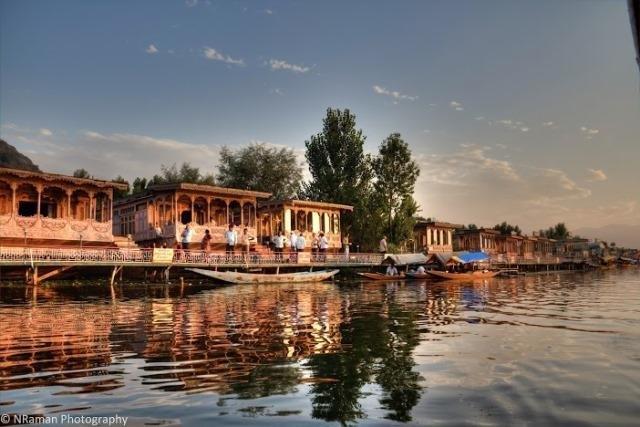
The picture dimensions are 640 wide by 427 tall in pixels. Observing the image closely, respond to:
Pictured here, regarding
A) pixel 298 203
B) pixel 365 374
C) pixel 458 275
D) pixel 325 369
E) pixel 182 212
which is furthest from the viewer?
pixel 298 203

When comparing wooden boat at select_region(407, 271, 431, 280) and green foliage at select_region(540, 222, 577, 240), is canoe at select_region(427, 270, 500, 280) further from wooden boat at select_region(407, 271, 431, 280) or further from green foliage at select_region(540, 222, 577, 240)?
green foliage at select_region(540, 222, 577, 240)

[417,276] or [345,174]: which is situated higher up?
[345,174]

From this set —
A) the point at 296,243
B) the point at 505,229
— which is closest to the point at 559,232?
the point at 505,229

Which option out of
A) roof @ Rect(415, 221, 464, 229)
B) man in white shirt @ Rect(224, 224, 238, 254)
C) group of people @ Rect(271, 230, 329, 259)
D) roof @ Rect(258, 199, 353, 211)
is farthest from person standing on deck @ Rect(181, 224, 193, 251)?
roof @ Rect(415, 221, 464, 229)

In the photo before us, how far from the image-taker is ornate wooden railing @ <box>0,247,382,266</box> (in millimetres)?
23152

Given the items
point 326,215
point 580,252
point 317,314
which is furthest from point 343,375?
point 580,252

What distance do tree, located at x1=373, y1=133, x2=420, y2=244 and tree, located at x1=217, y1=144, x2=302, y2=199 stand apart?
Result: 1144 cm

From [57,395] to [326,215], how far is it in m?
36.8

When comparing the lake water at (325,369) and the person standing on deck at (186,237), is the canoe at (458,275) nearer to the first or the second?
the person standing on deck at (186,237)

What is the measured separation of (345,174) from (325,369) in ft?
138

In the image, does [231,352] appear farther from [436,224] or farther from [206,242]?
[436,224]

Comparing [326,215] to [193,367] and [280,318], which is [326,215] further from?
[193,367]

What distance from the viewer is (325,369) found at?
6.66 meters

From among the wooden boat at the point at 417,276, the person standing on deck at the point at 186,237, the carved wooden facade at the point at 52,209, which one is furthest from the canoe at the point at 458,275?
the carved wooden facade at the point at 52,209
